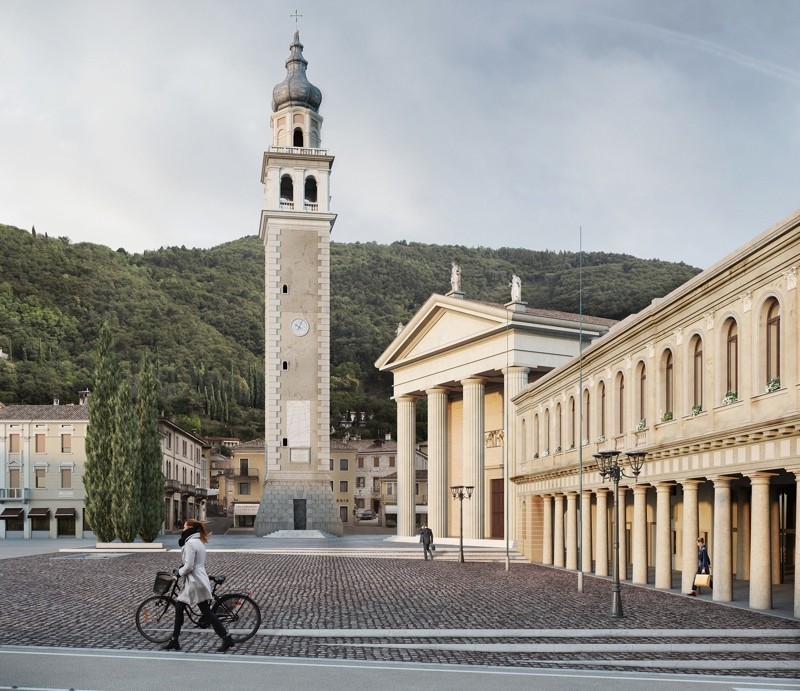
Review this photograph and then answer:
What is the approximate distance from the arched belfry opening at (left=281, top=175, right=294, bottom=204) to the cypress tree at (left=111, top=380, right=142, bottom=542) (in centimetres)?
1940

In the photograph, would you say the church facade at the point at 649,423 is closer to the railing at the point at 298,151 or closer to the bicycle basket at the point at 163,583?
the bicycle basket at the point at 163,583

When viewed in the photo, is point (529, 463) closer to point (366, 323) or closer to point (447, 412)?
point (447, 412)

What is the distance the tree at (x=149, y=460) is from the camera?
5238cm

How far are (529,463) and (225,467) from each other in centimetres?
9051

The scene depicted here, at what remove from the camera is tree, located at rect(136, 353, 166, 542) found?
52375mm

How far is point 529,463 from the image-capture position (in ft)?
146

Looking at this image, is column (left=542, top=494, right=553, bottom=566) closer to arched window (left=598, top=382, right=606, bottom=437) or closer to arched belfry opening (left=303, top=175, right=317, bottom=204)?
arched window (left=598, top=382, right=606, bottom=437)

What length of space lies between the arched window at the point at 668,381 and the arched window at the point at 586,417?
7134 millimetres

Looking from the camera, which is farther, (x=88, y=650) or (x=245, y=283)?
(x=245, y=283)

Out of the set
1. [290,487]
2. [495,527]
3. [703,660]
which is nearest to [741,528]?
[703,660]

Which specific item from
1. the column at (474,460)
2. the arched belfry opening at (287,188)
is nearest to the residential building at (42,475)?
the arched belfry opening at (287,188)

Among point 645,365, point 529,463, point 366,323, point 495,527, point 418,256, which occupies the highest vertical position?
point 418,256

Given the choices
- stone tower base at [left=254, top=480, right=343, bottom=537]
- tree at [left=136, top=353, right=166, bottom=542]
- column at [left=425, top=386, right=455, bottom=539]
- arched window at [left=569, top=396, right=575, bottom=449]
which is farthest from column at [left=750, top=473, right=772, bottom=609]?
stone tower base at [left=254, top=480, right=343, bottom=537]

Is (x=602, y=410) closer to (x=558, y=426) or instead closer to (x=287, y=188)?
(x=558, y=426)
